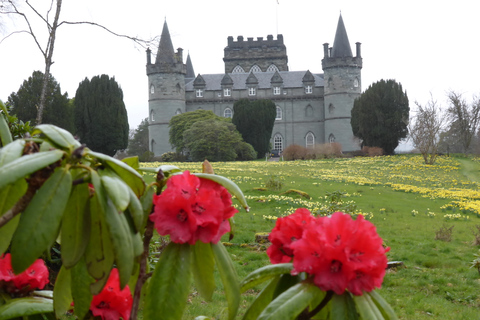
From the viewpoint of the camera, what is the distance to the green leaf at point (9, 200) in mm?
1287

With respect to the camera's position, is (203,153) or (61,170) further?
→ (203,153)

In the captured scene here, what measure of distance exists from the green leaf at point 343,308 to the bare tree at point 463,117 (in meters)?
43.0

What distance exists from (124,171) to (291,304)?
1.95 ft

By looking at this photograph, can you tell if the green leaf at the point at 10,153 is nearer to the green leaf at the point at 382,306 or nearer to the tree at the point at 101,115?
the green leaf at the point at 382,306

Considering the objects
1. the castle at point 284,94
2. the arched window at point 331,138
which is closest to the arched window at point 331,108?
the castle at point 284,94

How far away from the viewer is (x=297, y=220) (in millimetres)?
1413

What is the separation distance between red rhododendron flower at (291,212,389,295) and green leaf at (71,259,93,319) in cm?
61

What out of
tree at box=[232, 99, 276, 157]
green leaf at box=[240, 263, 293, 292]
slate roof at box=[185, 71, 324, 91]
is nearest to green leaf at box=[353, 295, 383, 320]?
green leaf at box=[240, 263, 293, 292]

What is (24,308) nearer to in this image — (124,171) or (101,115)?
(124,171)

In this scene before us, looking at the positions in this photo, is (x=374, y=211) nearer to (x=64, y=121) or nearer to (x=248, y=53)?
(x=64, y=121)

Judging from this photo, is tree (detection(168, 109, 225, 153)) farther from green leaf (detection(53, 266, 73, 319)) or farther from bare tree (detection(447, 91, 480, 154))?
green leaf (detection(53, 266, 73, 319))

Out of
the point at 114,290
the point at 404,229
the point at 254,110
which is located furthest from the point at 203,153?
the point at 114,290

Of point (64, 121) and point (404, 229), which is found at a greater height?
point (64, 121)

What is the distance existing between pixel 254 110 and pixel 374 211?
1238 inches
